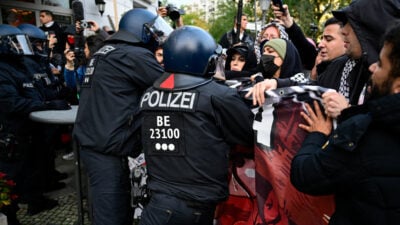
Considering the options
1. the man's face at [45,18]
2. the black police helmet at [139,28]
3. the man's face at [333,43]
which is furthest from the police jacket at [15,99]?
the man's face at [45,18]

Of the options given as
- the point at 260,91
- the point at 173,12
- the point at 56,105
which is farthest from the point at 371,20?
the point at 56,105

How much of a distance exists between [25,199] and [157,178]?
275 cm

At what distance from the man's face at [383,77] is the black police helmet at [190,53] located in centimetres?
104

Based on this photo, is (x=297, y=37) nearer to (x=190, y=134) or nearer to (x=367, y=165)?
(x=190, y=134)

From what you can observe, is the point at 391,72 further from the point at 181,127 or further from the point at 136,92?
the point at 136,92

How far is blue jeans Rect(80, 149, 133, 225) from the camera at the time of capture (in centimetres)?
280

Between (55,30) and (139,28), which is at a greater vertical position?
(139,28)

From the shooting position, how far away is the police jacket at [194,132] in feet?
6.81

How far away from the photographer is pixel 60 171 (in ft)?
19.0

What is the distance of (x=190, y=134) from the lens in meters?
2.08

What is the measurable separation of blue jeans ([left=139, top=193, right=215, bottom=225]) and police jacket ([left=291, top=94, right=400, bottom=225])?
868 mm

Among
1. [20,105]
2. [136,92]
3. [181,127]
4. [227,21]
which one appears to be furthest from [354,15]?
[227,21]

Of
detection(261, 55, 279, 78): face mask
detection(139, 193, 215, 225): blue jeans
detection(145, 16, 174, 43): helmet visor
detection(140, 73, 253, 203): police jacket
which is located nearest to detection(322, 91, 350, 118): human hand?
detection(140, 73, 253, 203): police jacket

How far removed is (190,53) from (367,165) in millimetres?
1233
